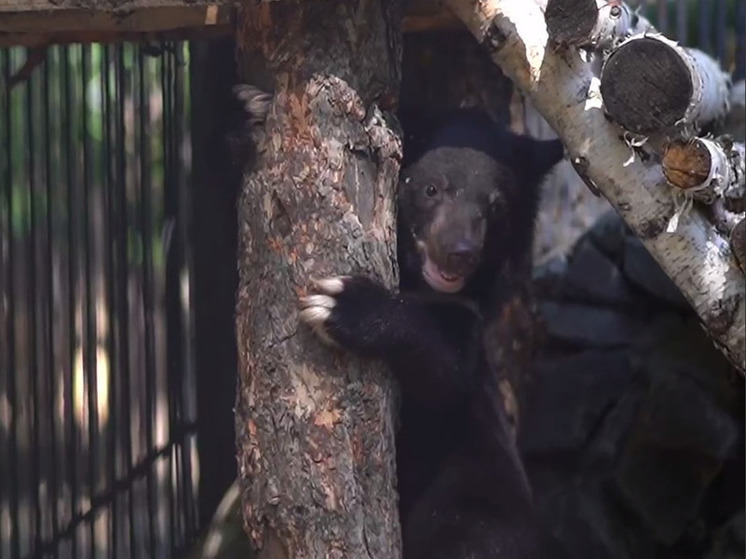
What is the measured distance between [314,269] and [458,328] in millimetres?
684

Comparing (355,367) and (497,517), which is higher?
(355,367)

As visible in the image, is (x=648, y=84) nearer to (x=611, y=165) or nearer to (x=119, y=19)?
(x=611, y=165)

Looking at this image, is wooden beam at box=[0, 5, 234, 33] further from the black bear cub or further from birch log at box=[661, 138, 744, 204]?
birch log at box=[661, 138, 744, 204]

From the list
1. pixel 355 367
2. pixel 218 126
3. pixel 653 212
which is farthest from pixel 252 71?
pixel 653 212

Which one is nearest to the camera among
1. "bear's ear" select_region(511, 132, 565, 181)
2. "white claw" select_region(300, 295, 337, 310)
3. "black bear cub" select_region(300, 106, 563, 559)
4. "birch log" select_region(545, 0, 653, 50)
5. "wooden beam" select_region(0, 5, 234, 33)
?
"birch log" select_region(545, 0, 653, 50)

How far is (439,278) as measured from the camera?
4332 mm

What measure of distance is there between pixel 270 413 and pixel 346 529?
0.38 metres

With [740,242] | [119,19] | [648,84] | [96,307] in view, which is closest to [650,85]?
[648,84]

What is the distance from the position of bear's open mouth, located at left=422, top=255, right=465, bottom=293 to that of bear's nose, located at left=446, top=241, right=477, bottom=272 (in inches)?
1.9

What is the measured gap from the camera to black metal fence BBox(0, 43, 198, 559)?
4504 mm

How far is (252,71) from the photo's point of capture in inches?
155

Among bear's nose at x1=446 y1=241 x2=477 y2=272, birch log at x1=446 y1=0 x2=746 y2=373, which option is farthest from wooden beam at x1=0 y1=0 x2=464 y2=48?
bear's nose at x1=446 y1=241 x2=477 y2=272

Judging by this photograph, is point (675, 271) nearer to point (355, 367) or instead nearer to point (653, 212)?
point (653, 212)

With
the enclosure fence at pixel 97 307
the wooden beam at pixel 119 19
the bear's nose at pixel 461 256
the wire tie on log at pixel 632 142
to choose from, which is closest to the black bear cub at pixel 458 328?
the bear's nose at pixel 461 256
